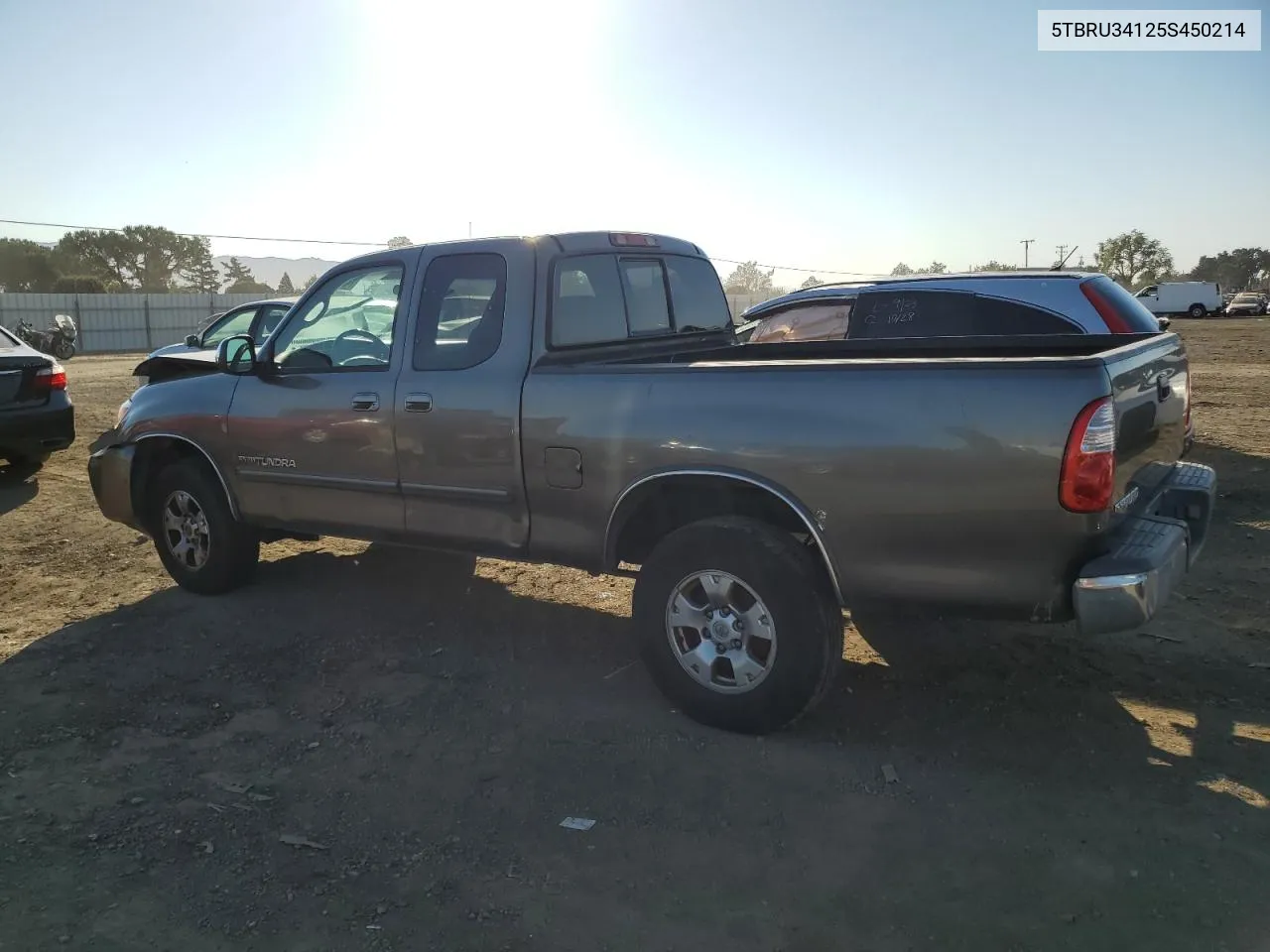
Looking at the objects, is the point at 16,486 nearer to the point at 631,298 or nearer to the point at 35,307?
the point at 631,298

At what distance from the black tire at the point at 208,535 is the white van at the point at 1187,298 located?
57006 mm

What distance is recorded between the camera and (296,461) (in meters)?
5.16

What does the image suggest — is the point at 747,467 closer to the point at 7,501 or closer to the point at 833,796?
the point at 833,796

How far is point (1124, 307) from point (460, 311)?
5159 mm

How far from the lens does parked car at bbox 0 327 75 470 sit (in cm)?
854

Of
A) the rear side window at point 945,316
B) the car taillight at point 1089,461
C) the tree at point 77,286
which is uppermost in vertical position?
the tree at point 77,286

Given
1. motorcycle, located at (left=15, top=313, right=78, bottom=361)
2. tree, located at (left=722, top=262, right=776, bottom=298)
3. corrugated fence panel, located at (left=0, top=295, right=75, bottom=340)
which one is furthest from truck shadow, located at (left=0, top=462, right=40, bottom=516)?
tree, located at (left=722, top=262, right=776, bottom=298)

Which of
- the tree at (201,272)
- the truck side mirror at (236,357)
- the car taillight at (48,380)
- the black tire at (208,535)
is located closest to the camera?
the truck side mirror at (236,357)

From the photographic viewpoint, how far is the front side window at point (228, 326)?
1333 centimetres

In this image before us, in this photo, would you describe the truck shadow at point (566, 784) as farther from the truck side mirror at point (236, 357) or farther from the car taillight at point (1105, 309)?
the car taillight at point (1105, 309)

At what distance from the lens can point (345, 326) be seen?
16.9 ft

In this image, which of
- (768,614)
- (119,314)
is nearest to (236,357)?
(768,614)

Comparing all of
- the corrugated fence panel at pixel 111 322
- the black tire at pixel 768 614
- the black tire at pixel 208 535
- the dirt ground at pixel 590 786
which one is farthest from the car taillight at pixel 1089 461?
the corrugated fence panel at pixel 111 322

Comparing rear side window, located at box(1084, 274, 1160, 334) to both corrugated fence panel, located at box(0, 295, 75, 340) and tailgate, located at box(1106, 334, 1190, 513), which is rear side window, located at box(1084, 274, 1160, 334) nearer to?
tailgate, located at box(1106, 334, 1190, 513)
